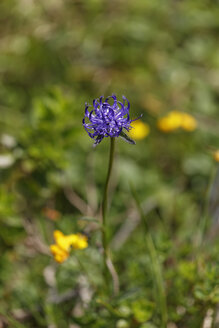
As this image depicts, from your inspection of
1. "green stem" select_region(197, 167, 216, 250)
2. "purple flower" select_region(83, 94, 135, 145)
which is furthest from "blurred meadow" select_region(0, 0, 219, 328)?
"purple flower" select_region(83, 94, 135, 145)

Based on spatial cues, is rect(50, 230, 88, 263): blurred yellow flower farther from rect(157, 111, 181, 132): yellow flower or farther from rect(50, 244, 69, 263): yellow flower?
rect(157, 111, 181, 132): yellow flower

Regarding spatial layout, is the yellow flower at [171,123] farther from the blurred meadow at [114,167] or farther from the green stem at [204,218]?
the green stem at [204,218]

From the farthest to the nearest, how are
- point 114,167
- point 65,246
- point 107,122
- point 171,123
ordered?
point 114,167, point 171,123, point 65,246, point 107,122

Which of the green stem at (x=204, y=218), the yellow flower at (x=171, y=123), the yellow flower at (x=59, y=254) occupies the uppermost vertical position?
the yellow flower at (x=171, y=123)

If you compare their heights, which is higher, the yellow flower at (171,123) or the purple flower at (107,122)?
the yellow flower at (171,123)

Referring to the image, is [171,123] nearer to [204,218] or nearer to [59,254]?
[204,218]

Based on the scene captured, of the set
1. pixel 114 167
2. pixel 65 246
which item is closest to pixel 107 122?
pixel 65 246

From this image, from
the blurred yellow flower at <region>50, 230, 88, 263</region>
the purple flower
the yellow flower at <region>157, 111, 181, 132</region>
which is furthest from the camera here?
A: the yellow flower at <region>157, 111, 181, 132</region>

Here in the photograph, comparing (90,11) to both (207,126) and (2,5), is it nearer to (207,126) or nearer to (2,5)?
(2,5)

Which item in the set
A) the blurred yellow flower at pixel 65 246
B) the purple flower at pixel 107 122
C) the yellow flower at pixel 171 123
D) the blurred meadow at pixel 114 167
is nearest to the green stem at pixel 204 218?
the blurred meadow at pixel 114 167
